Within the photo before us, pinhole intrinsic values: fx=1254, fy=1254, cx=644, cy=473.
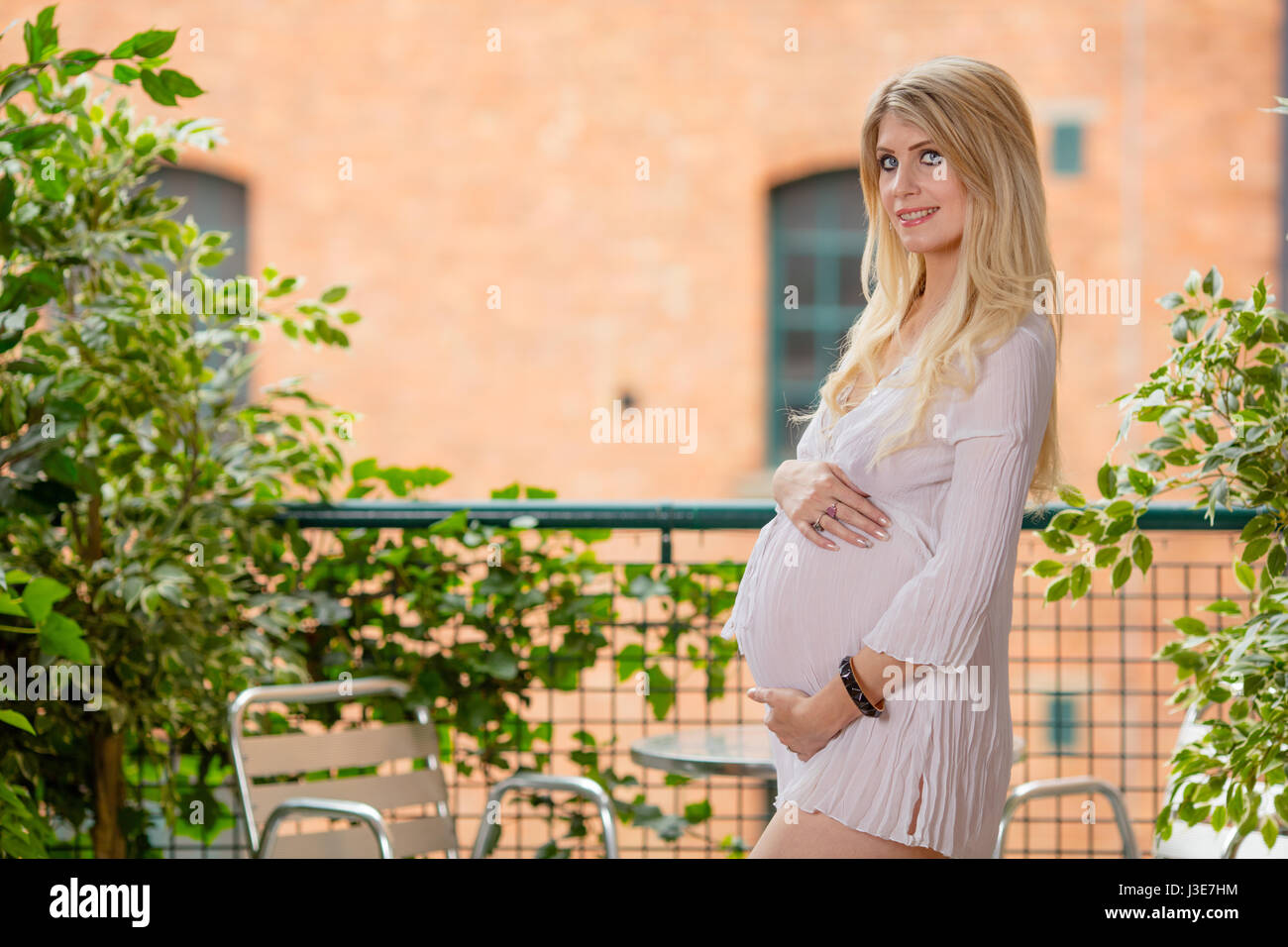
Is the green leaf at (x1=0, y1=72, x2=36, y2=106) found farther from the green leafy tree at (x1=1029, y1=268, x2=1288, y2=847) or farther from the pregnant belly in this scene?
the green leafy tree at (x1=1029, y1=268, x2=1288, y2=847)

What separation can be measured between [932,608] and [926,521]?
0.15m

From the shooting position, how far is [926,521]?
1.56 m

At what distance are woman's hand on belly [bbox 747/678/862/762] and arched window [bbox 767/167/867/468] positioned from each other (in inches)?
239

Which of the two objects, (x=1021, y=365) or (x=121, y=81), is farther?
(x=121, y=81)

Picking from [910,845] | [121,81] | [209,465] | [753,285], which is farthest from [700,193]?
[910,845]

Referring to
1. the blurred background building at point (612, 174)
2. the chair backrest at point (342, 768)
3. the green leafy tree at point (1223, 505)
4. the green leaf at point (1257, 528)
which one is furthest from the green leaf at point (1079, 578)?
the blurred background building at point (612, 174)

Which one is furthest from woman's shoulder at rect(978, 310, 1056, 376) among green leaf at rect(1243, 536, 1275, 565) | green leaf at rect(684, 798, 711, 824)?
green leaf at rect(684, 798, 711, 824)

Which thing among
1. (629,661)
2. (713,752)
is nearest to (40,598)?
(713,752)

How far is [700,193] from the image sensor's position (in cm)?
746

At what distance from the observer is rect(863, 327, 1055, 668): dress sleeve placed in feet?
4.74

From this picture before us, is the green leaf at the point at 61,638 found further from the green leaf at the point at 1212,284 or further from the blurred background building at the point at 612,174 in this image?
the blurred background building at the point at 612,174
